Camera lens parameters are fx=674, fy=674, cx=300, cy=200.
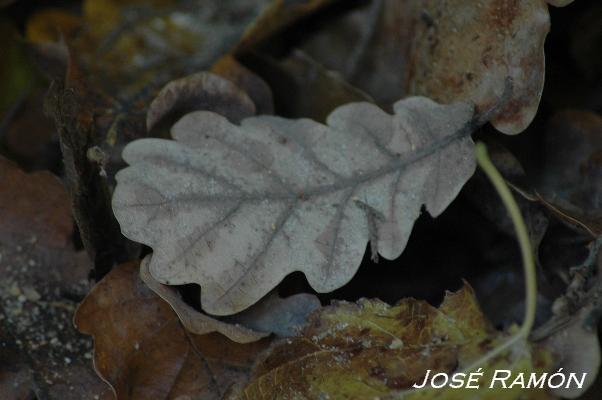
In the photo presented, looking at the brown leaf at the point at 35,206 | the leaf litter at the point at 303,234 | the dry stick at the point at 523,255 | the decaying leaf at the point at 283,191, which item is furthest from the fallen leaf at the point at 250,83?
the dry stick at the point at 523,255

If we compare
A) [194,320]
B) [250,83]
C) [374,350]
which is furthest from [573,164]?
[194,320]

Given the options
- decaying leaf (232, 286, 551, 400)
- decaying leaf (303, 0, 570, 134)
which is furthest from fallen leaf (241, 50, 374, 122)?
decaying leaf (232, 286, 551, 400)

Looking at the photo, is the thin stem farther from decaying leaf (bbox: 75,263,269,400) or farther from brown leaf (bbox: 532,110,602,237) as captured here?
decaying leaf (bbox: 75,263,269,400)

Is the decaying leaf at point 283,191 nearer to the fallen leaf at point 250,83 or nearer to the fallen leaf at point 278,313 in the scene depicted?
the fallen leaf at point 278,313

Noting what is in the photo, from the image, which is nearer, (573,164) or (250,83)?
(573,164)

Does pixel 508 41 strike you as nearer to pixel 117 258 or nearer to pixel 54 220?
pixel 117 258

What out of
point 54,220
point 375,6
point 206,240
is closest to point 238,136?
point 206,240

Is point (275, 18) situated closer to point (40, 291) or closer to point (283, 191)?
point (283, 191)
